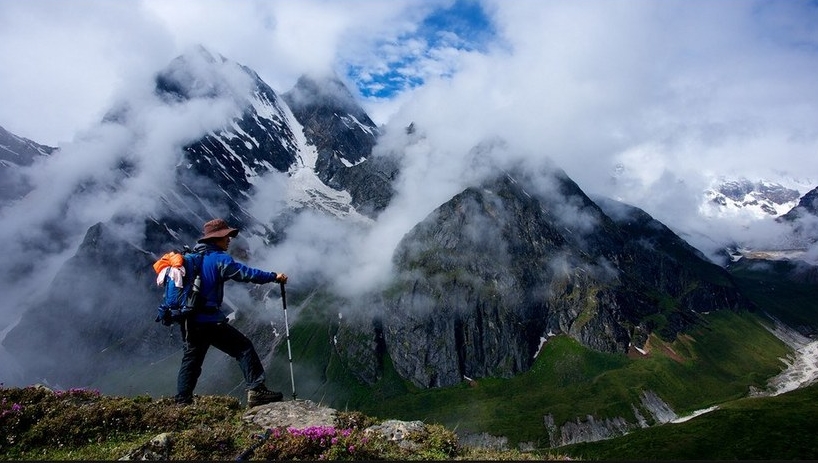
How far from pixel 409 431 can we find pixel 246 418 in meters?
5.53

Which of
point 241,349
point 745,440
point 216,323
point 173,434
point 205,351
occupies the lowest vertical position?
point 745,440

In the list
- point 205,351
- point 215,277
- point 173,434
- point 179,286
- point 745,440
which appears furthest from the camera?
point 745,440

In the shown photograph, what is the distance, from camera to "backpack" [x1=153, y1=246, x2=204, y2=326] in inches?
607

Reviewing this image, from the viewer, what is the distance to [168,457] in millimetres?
12617

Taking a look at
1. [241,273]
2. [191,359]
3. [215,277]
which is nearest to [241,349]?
[191,359]

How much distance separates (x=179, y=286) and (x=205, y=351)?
239 cm

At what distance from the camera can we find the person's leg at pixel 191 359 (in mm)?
16047

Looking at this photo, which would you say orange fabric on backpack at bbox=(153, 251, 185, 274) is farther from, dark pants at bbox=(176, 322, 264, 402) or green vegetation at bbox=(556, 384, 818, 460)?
green vegetation at bbox=(556, 384, 818, 460)

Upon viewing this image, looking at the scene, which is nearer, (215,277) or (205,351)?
(215,277)

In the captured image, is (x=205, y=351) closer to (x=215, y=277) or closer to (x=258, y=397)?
(x=215, y=277)

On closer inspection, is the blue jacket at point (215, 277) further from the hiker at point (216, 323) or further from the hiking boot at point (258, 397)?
the hiking boot at point (258, 397)

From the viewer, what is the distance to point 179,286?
1541 cm

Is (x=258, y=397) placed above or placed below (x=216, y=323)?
below

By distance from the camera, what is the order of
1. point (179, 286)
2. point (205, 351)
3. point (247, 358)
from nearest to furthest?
point (179, 286) < point (205, 351) < point (247, 358)
